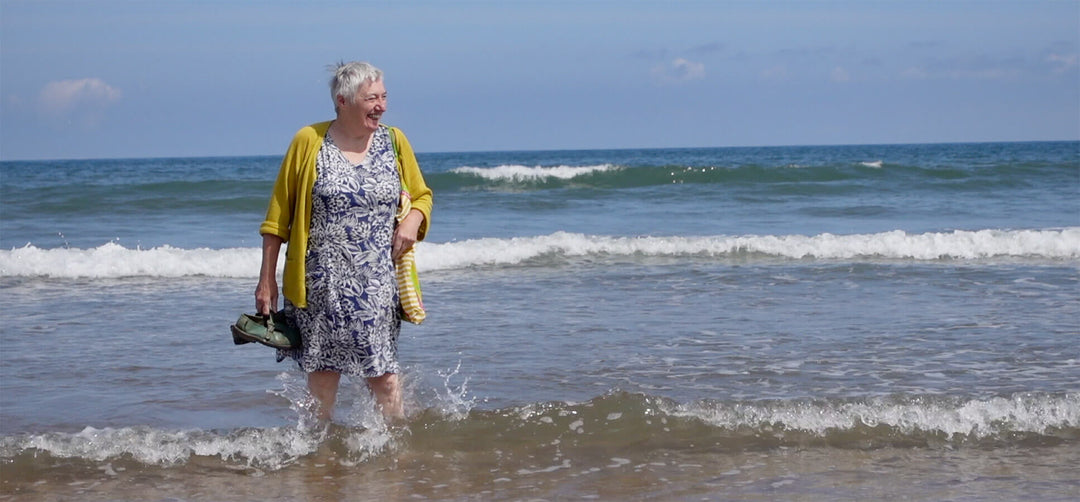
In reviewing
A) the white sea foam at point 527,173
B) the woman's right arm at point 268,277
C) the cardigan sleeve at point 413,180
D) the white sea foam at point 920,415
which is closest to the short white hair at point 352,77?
the cardigan sleeve at point 413,180

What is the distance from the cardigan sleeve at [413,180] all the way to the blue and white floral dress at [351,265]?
0.19 feet

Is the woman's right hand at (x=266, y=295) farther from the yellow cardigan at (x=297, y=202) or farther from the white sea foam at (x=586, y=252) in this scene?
the white sea foam at (x=586, y=252)

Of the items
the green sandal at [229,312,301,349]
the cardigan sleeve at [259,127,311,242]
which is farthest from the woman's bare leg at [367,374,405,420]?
the cardigan sleeve at [259,127,311,242]

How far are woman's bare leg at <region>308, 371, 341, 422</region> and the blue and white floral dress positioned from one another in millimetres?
109

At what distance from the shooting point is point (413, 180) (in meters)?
4.29

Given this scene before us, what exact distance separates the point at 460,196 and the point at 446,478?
18.1 metres

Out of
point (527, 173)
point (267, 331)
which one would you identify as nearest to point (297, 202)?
point (267, 331)

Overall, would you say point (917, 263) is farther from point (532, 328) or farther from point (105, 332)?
point (105, 332)

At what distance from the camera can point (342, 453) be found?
187 inches

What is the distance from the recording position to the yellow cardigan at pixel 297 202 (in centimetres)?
407

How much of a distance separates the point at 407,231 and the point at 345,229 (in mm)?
236

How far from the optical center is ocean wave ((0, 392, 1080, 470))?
4.76 metres

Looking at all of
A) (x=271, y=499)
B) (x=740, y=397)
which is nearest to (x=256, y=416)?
Answer: (x=271, y=499)

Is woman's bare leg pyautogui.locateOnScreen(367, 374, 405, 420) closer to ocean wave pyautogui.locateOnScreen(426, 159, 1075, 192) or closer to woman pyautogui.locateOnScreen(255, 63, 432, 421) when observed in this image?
woman pyautogui.locateOnScreen(255, 63, 432, 421)
